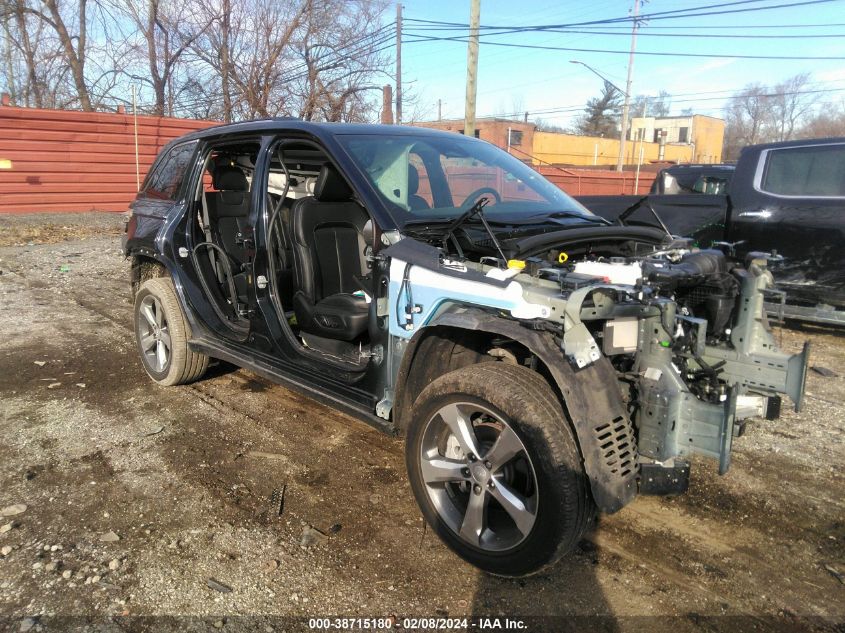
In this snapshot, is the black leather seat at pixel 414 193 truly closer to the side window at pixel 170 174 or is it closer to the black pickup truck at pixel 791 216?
Result: the side window at pixel 170 174

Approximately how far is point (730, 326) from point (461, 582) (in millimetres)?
1656

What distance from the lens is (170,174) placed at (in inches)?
201

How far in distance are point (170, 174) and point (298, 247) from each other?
1.71 m

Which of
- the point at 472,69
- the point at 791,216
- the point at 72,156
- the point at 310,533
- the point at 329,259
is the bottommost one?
the point at 310,533

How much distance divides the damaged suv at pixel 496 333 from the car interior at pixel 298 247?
19 millimetres

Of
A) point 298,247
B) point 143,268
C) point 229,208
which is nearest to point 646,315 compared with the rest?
→ point 298,247

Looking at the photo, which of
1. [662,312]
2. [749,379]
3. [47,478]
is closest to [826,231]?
[749,379]

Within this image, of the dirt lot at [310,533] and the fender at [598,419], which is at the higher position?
the fender at [598,419]

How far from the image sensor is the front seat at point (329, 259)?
12.5ft

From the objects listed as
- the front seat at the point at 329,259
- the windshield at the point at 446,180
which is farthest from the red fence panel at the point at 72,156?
the windshield at the point at 446,180

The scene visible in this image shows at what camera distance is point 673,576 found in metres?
2.76

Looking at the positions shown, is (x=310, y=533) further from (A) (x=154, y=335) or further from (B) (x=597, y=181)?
(B) (x=597, y=181)

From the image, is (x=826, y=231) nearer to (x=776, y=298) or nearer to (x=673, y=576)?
(x=776, y=298)

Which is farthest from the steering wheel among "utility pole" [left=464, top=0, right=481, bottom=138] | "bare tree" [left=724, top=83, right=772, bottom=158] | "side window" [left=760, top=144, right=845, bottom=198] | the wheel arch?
"bare tree" [left=724, top=83, right=772, bottom=158]
